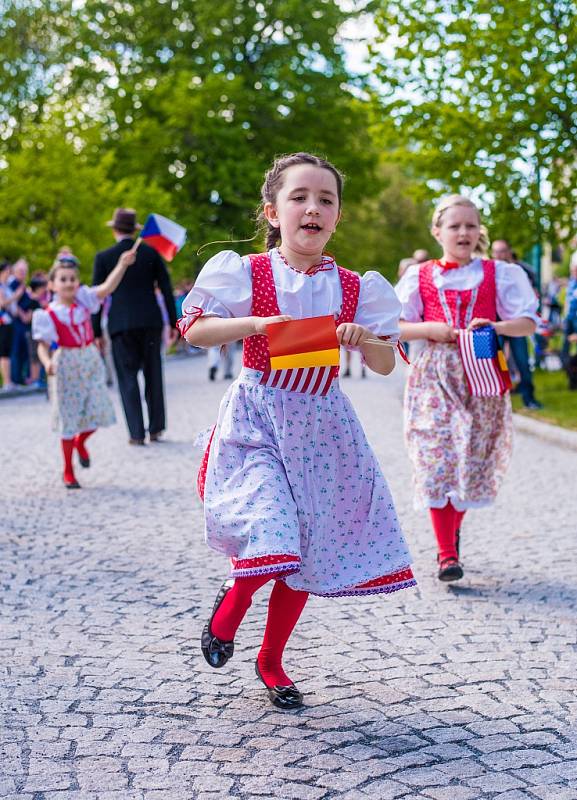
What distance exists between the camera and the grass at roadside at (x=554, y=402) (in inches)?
536

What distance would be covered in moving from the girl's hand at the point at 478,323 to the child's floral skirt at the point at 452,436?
0.58 feet

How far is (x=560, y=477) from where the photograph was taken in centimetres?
981

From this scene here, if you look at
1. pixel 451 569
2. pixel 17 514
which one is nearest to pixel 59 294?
pixel 17 514

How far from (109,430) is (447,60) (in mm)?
7350

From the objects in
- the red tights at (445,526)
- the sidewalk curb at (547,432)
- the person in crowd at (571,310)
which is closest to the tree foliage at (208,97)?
the person in crowd at (571,310)

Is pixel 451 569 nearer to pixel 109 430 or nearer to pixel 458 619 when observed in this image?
pixel 458 619

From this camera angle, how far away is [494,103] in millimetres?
16547

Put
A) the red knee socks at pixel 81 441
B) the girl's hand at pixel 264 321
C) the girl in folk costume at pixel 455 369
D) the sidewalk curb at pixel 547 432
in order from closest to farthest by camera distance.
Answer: the girl's hand at pixel 264 321
the girl in folk costume at pixel 455 369
the red knee socks at pixel 81 441
the sidewalk curb at pixel 547 432

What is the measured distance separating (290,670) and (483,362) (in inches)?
85.4

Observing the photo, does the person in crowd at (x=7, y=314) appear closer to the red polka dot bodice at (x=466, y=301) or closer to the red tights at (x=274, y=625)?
the red polka dot bodice at (x=466, y=301)

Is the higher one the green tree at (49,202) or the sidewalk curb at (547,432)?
the green tree at (49,202)

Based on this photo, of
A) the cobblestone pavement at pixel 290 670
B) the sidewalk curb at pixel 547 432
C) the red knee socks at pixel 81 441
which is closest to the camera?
the cobblestone pavement at pixel 290 670

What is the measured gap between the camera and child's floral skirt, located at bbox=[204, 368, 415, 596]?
3.96m

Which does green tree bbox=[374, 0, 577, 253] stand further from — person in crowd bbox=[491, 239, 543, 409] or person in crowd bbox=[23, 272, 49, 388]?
person in crowd bbox=[23, 272, 49, 388]
